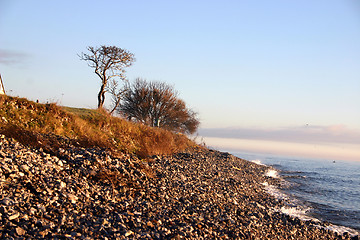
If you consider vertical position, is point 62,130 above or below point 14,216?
above

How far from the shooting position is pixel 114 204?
26.3 feet

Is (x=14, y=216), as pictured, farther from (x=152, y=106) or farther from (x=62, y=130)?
(x=152, y=106)

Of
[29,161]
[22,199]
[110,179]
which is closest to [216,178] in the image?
[110,179]

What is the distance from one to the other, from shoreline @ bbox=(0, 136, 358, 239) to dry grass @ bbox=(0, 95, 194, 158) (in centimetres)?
114

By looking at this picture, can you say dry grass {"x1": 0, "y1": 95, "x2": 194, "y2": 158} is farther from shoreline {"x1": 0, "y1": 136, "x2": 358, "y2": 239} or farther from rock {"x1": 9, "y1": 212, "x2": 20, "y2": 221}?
rock {"x1": 9, "y1": 212, "x2": 20, "y2": 221}

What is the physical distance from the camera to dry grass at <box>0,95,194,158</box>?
11.6 meters

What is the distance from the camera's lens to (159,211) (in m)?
8.20

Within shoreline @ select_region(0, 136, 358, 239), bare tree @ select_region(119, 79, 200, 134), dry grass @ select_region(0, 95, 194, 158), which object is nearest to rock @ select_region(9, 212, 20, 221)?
shoreline @ select_region(0, 136, 358, 239)

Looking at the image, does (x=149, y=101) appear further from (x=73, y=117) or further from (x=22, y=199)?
(x=22, y=199)

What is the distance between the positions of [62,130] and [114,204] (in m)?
9.72

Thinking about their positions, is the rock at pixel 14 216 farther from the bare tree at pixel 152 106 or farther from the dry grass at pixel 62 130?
the bare tree at pixel 152 106

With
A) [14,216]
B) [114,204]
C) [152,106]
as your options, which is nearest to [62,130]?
[114,204]

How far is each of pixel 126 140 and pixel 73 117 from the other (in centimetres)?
387

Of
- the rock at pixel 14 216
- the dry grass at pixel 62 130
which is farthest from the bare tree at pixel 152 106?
the rock at pixel 14 216
